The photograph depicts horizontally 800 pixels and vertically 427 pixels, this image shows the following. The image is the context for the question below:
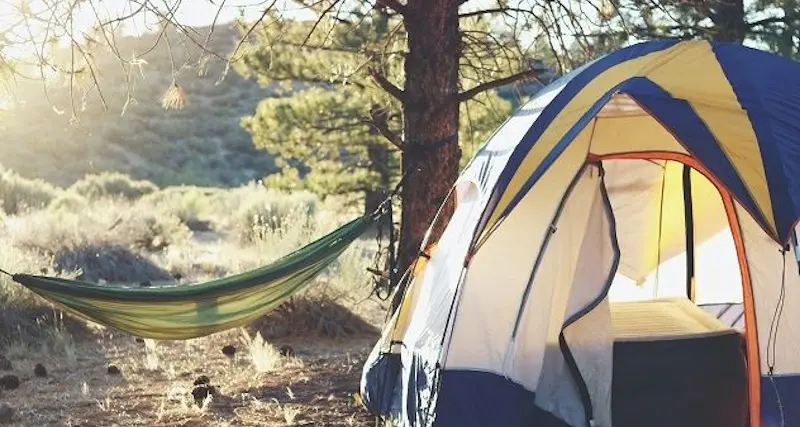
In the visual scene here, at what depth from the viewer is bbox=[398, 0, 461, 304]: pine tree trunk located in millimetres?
5141

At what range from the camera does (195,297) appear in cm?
439

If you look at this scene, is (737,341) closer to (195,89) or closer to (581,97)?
(581,97)

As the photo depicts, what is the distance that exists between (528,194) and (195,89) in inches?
1232

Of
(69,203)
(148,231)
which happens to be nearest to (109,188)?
(69,203)

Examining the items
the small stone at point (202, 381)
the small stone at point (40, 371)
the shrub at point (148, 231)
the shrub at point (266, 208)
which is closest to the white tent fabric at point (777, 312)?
the small stone at point (202, 381)

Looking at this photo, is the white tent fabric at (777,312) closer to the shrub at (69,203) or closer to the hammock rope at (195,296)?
the hammock rope at (195,296)

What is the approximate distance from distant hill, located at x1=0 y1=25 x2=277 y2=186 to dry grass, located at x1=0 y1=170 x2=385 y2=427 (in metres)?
17.4

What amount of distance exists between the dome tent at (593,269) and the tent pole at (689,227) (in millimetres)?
853

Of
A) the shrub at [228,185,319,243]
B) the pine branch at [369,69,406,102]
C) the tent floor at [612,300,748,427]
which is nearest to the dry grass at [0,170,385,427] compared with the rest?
the shrub at [228,185,319,243]

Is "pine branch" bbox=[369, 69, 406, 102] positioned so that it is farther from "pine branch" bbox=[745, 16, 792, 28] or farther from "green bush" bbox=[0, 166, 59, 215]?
"green bush" bbox=[0, 166, 59, 215]

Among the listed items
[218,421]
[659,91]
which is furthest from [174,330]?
[659,91]

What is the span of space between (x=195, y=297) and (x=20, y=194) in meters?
11.2

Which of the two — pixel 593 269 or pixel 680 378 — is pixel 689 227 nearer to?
pixel 680 378

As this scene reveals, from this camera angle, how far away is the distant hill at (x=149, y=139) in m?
27.8
